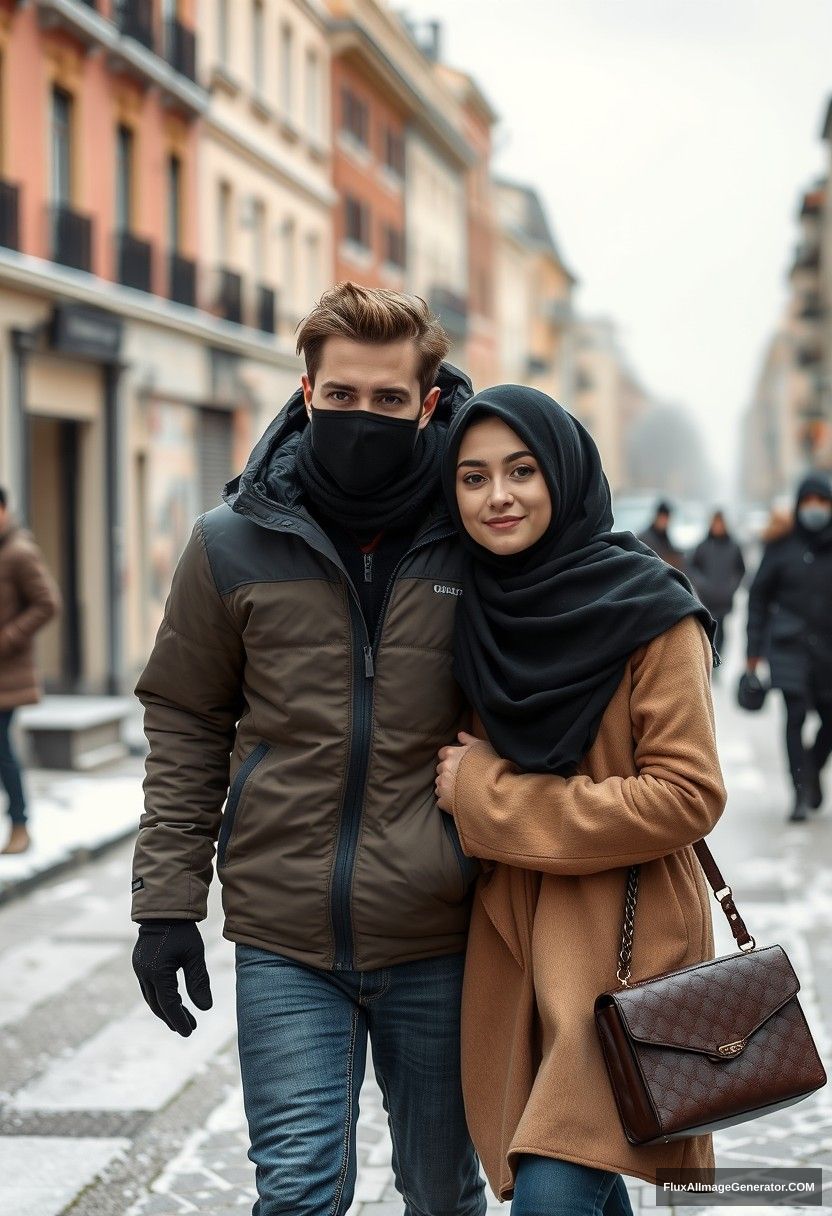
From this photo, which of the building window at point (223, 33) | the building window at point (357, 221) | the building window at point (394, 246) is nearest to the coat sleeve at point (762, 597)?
the building window at point (223, 33)

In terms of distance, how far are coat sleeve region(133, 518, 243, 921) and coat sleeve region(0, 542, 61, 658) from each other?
671 centimetres

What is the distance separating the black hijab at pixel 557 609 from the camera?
9.62ft

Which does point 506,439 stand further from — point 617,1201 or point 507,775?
point 617,1201

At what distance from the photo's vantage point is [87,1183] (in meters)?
4.88

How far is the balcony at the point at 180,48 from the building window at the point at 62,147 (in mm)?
3265

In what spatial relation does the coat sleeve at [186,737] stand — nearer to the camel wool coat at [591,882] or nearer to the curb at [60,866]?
the camel wool coat at [591,882]

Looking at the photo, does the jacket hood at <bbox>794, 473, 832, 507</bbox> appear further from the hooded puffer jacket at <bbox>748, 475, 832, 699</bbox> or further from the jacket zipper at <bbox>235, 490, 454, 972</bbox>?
the jacket zipper at <bbox>235, 490, 454, 972</bbox>

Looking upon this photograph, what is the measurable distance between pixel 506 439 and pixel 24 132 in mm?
17133

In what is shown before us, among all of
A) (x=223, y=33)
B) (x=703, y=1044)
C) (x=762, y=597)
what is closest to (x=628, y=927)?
(x=703, y=1044)

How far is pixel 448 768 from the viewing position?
3.08 metres

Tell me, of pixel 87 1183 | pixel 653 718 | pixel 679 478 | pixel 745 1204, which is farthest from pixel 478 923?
pixel 679 478

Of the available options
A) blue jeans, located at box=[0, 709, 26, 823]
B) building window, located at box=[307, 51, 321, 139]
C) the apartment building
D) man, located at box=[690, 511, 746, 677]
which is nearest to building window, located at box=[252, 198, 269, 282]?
building window, located at box=[307, 51, 321, 139]

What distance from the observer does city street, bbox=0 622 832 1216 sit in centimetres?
484

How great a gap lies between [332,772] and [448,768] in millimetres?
202
